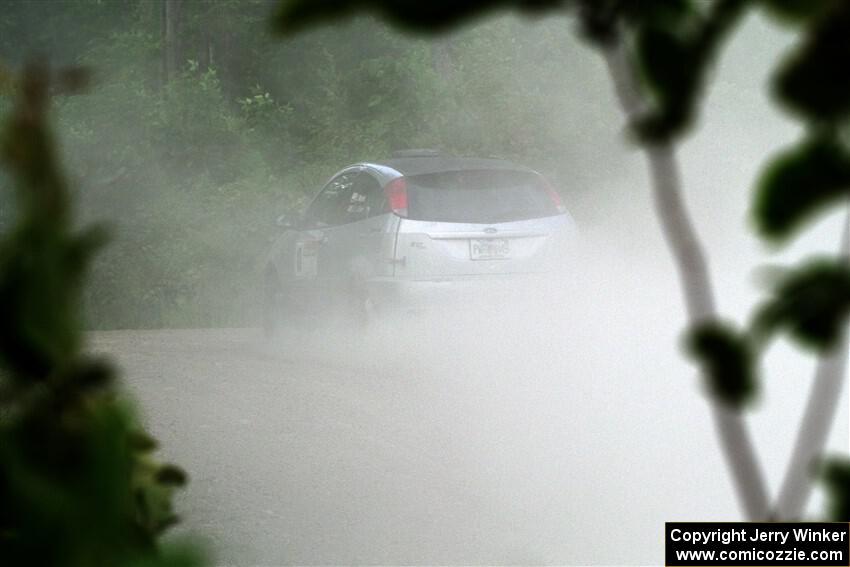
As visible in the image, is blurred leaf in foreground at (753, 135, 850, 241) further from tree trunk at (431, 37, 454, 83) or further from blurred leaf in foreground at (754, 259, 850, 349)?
tree trunk at (431, 37, 454, 83)

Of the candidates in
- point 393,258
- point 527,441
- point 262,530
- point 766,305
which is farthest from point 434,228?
point 766,305

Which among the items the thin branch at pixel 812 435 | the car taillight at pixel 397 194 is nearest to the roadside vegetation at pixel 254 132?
the car taillight at pixel 397 194

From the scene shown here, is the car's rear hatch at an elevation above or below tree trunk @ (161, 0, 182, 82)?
below

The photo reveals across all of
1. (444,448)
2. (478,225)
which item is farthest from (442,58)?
(444,448)

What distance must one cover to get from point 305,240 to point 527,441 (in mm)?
6270

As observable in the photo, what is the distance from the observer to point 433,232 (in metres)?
12.7

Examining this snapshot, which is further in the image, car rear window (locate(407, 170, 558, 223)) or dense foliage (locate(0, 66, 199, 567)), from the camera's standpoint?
car rear window (locate(407, 170, 558, 223))

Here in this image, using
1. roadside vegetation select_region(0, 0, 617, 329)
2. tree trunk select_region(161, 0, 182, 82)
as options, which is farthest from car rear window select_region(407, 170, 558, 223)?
tree trunk select_region(161, 0, 182, 82)

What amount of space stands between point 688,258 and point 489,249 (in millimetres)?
11874

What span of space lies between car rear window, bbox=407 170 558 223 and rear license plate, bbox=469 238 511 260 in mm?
177

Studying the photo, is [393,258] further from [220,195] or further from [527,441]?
[220,195]

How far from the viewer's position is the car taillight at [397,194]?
12914 millimetres

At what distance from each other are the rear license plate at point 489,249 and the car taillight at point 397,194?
64cm

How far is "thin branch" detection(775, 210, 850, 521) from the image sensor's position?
36.3 inches
